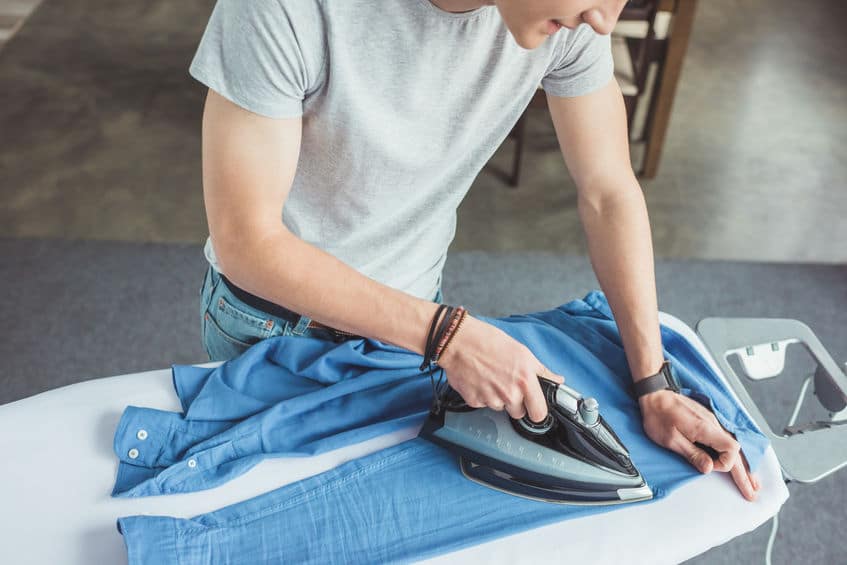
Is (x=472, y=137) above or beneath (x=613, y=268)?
above

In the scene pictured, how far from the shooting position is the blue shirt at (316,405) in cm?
106

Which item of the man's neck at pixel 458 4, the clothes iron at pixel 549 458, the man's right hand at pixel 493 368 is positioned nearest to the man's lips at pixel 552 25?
the man's neck at pixel 458 4

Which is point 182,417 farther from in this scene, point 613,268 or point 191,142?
point 191,142

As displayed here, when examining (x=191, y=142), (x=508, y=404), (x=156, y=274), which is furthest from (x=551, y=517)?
(x=191, y=142)

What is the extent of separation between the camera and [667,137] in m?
3.37

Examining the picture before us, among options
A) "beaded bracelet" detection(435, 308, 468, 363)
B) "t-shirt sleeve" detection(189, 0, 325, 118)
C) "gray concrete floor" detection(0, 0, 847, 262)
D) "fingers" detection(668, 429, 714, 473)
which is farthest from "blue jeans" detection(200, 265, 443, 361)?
"gray concrete floor" detection(0, 0, 847, 262)

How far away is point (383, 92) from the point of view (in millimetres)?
982

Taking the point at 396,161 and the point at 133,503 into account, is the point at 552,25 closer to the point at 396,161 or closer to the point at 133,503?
the point at 396,161

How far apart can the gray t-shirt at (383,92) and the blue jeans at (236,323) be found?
0.20ft

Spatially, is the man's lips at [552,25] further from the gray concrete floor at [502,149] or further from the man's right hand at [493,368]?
the gray concrete floor at [502,149]

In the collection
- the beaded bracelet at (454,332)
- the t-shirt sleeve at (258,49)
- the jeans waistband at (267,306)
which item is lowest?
the jeans waistband at (267,306)

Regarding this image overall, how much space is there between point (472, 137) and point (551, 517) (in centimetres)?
52

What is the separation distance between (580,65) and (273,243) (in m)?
0.50

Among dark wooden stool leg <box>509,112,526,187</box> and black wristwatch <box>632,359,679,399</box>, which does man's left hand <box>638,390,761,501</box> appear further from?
dark wooden stool leg <box>509,112,526,187</box>
